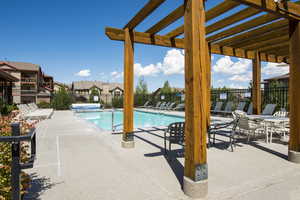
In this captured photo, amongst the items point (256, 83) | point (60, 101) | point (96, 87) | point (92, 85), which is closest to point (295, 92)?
point (256, 83)

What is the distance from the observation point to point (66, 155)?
13.9 feet

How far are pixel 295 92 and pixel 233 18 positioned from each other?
2170 millimetres

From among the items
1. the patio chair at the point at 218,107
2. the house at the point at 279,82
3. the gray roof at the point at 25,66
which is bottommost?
the patio chair at the point at 218,107

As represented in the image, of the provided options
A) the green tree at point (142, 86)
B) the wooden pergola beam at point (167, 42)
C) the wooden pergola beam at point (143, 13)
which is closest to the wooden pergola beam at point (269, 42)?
the wooden pergola beam at point (167, 42)

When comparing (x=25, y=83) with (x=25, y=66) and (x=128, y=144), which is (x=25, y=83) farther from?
(x=128, y=144)

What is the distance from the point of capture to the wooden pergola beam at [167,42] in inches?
187

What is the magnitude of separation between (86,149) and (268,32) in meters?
6.09

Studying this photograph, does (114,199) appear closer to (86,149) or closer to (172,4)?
(86,149)

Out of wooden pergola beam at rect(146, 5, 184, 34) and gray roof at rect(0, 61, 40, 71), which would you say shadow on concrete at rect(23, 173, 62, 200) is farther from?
gray roof at rect(0, 61, 40, 71)

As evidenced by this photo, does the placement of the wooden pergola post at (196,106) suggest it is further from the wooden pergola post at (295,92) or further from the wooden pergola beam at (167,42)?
the wooden pergola beam at (167,42)

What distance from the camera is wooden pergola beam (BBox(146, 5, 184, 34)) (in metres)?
4.01

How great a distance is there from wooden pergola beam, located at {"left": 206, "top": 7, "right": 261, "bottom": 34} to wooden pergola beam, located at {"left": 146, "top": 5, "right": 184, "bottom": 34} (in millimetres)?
1258

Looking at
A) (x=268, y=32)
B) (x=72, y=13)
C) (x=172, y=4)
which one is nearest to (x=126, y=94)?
(x=172, y=4)

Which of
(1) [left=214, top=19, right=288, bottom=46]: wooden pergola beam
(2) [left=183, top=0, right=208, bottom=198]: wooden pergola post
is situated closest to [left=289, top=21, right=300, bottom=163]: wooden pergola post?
(1) [left=214, top=19, right=288, bottom=46]: wooden pergola beam
